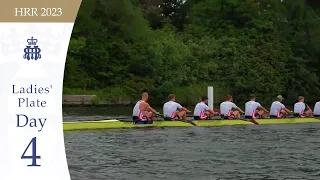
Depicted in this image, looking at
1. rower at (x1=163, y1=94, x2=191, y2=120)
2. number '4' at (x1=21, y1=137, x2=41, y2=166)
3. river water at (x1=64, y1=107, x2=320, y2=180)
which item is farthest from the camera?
rower at (x1=163, y1=94, x2=191, y2=120)

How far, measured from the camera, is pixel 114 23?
5084cm

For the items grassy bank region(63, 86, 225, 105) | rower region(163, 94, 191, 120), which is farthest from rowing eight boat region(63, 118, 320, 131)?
grassy bank region(63, 86, 225, 105)

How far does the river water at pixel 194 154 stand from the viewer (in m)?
13.0

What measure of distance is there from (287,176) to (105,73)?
38.7 m

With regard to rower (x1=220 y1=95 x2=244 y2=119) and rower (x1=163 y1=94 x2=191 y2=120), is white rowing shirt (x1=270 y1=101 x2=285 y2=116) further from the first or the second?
rower (x1=163 y1=94 x2=191 y2=120)

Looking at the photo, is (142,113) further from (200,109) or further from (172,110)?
(200,109)

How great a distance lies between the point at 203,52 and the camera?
5453 cm

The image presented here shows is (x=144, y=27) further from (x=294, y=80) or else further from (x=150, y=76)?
(x=294, y=80)

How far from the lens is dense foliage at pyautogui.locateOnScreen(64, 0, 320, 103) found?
50844 millimetres

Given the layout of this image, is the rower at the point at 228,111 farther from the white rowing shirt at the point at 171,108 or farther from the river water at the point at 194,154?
the white rowing shirt at the point at 171,108

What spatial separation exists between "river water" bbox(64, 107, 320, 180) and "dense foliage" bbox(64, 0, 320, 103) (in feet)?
90.9

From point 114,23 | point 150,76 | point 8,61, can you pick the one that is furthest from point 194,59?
point 8,61

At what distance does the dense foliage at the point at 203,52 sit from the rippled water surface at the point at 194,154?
27711mm

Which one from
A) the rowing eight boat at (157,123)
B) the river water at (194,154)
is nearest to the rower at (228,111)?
the rowing eight boat at (157,123)
